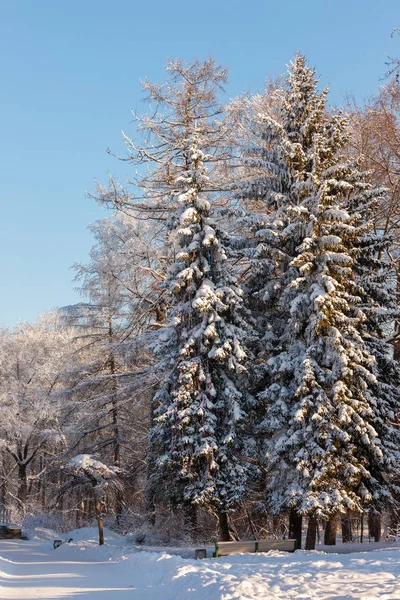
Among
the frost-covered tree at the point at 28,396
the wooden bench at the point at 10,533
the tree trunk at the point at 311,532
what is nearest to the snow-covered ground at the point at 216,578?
the tree trunk at the point at 311,532

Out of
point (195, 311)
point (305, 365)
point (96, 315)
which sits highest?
point (96, 315)

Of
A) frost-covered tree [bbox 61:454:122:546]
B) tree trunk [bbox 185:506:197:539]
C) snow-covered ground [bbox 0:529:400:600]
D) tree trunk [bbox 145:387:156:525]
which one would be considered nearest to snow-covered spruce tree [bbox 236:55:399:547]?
snow-covered ground [bbox 0:529:400:600]

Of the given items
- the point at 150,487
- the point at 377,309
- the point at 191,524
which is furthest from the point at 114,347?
the point at 377,309

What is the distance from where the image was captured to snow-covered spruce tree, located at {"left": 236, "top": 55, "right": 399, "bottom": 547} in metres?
15.9

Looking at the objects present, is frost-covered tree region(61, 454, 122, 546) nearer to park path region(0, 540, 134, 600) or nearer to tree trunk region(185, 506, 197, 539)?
park path region(0, 540, 134, 600)

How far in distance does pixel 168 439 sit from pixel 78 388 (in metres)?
9.53

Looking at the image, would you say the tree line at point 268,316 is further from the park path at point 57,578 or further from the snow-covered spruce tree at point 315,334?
the park path at point 57,578

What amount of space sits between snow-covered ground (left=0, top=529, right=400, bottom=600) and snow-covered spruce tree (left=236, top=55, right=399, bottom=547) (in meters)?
3.20

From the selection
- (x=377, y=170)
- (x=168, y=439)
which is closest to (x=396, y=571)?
(x=168, y=439)

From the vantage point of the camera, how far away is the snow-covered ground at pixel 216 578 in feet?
28.6

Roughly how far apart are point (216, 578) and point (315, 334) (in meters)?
8.45

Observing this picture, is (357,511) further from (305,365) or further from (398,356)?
(398,356)

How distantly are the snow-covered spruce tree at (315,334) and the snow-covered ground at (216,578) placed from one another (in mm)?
3203

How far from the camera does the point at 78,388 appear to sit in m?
27.3
